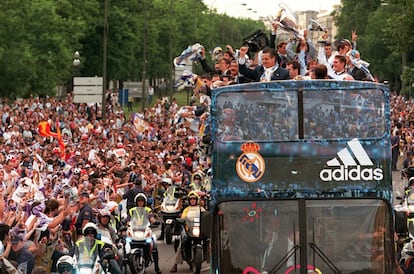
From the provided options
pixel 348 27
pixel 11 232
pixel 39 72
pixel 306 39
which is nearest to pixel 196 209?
pixel 306 39

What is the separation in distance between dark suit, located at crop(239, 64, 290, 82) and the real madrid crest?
2.07 m

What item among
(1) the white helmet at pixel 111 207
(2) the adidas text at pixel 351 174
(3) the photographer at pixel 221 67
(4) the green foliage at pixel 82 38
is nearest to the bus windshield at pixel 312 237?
(2) the adidas text at pixel 351 174

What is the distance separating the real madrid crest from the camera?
14.0m

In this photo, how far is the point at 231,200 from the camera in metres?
14.1

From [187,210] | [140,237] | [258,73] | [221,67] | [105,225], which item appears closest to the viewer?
[258,73]

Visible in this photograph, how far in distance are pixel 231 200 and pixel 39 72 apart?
52.8m

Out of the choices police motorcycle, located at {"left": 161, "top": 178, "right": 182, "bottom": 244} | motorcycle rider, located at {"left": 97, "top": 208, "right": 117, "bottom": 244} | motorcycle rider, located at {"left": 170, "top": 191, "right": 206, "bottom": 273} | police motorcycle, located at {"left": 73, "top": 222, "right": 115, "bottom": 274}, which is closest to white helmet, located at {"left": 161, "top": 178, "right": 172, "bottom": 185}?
police motorcycle, located at {"left": 161, "top": 178, "right": 182, "bottom": 244}

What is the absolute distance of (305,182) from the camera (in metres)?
13.9

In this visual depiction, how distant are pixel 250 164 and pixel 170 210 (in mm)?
14199

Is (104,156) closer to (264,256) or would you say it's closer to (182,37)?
(264,256)

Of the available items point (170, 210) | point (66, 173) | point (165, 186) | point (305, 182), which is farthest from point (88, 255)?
point (165, 186)

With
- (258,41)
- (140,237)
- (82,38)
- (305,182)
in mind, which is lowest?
(140,237)

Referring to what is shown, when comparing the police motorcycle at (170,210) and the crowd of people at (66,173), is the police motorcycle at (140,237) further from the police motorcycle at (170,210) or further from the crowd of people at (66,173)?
the police motorcycle at (170,210)

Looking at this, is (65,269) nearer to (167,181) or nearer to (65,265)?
(65,265)
